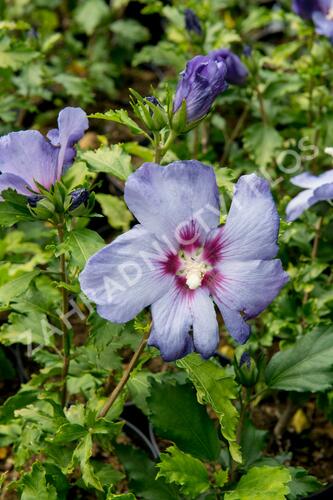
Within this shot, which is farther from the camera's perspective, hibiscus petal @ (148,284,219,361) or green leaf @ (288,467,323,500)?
green leaf @ (288,467,323,500)

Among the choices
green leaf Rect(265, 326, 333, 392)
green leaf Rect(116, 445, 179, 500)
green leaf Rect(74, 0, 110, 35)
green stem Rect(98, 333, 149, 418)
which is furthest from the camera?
green leaf Rect(74, 0, 110, 35)

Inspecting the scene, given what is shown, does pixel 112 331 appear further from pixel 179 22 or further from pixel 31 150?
pixel 179 22

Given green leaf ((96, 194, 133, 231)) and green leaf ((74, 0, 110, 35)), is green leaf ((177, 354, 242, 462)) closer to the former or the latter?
green leaf ((96, 194, 133, 231))

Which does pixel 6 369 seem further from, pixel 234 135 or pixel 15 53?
pixel 234 135

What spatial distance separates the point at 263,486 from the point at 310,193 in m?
0.65

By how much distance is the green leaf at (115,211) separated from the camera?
2.07 meters

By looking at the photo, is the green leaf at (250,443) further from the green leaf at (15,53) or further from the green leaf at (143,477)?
the green leaf at (15,53)

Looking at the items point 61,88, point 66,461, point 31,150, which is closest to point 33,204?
point 31,150

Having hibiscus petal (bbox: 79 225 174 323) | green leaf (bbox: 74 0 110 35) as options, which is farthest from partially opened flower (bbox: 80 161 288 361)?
green leaf (bbox: 74 0 110 35)

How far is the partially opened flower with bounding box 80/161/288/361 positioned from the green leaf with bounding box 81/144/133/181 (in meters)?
0.28

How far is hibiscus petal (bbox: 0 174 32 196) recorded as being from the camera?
3.91 ft

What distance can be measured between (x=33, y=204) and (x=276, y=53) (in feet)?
4.76

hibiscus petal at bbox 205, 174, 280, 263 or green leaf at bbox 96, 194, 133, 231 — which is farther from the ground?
hibiscus petal at bbox 205, 174, 280, 263

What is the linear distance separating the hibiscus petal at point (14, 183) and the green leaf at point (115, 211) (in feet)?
2.75
